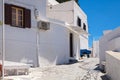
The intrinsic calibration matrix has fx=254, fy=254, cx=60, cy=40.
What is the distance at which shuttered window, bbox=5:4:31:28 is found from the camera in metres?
16.4

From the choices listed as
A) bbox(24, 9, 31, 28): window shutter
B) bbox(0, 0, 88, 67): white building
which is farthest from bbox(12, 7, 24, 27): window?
bbox(24, 9, 31, 28): window shutter

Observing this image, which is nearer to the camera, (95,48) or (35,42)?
(35,42)

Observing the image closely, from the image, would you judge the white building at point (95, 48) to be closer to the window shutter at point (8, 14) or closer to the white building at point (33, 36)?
the white building at point (33, 36)

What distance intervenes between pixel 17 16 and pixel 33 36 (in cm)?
190

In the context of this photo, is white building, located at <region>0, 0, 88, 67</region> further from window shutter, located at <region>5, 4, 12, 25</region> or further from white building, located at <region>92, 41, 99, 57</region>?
white building, located at <region>92, 41, 99, 57</region>

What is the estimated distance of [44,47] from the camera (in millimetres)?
19391

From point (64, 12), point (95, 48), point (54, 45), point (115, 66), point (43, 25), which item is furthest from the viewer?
point (95, 48)

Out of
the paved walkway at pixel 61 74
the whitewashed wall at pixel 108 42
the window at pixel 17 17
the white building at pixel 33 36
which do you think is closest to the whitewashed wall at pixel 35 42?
the white building at pixel 33 36

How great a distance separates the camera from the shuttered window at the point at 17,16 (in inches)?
646

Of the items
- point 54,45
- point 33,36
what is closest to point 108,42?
point 54,45

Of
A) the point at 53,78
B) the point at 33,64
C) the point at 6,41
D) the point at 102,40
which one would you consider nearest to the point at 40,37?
the point at 33,64

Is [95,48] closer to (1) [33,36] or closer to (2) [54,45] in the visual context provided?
(2) [54,45]

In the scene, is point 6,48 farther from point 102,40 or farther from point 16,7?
point 102,40

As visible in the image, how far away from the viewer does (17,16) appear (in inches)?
689
